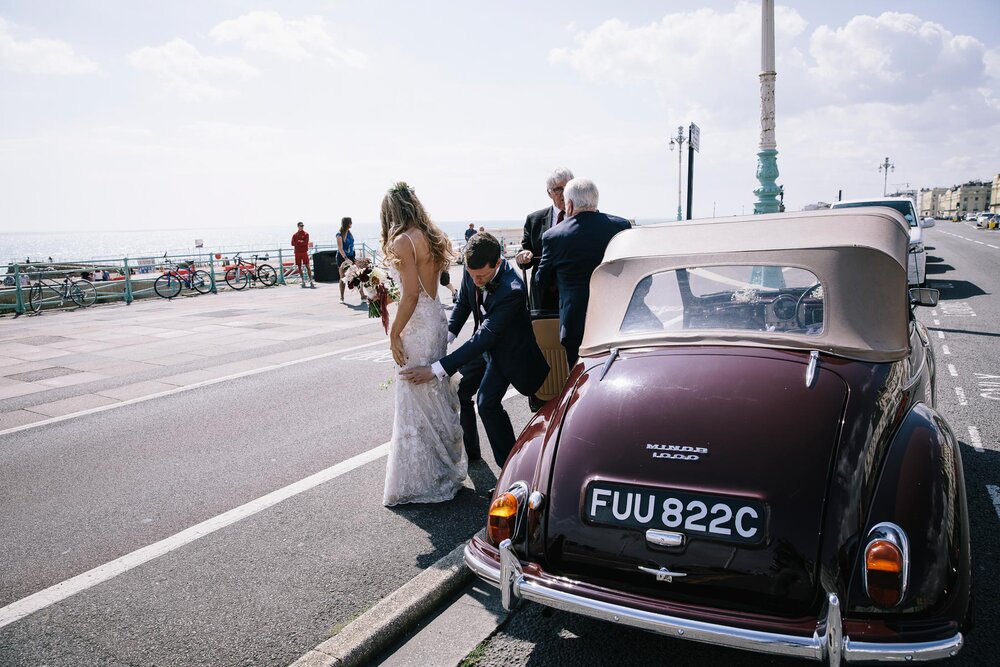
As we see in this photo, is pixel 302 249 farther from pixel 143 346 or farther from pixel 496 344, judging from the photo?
pixel 496 344

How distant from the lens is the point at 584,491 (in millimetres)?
2711

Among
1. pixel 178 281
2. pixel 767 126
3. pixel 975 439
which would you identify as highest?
pixel 767 126

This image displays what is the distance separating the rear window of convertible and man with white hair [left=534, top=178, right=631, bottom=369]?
1135mm

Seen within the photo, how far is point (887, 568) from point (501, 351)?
245 centimetres

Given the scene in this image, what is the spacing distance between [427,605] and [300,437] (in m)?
3.19

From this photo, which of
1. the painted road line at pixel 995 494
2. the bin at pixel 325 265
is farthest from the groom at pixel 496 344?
the bin at pixel 325 265

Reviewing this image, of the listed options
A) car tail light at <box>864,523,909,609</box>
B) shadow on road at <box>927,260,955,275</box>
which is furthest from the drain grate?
shadow on road at <box>927,260,955,275</box>

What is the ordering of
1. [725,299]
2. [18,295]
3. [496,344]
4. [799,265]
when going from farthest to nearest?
[18,295] < [496,344] < [725,299] < [799,265]

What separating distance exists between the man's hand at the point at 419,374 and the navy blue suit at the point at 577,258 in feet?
3.48

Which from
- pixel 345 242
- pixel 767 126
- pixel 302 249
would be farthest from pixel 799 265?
pixel 302 249

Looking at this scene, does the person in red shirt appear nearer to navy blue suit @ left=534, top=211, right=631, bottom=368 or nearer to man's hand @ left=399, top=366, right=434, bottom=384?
navy blue suit @ left=534, top=211, right=631, bottom=368

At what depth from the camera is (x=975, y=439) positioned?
→ 5285 millimetres

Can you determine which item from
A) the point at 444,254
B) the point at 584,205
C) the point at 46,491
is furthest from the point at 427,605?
the point at 46,491

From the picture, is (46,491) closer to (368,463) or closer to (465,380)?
(368,463)
